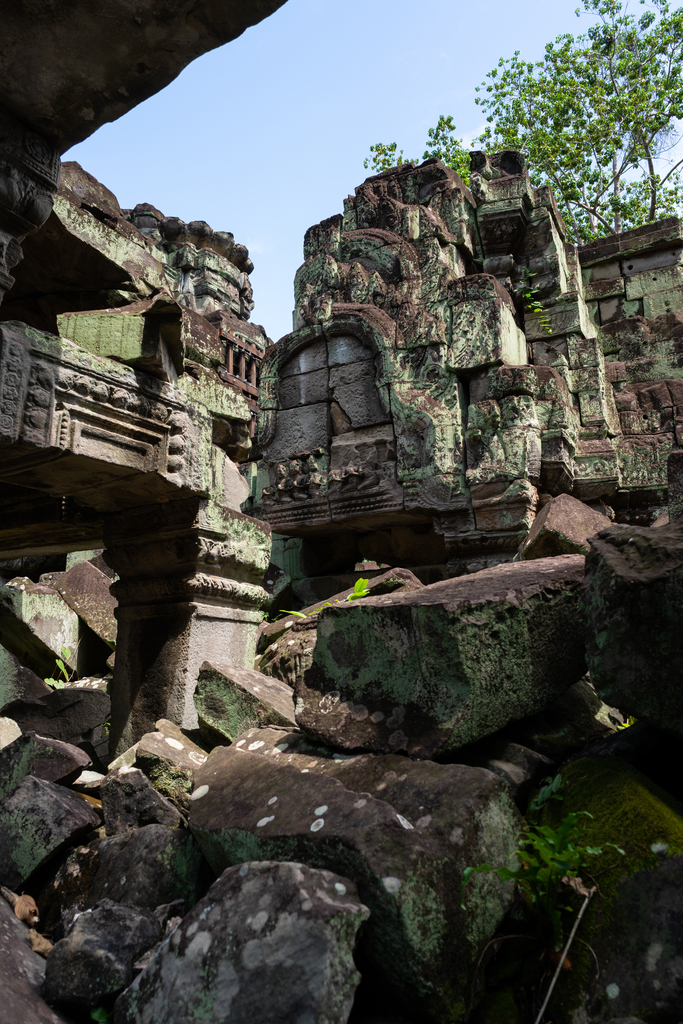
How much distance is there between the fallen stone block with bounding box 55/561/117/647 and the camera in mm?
5238

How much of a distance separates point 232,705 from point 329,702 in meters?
0.68

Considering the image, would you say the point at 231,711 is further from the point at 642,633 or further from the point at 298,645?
the point at 642,633

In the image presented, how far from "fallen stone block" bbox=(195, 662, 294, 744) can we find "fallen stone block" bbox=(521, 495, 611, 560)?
1576 millimetres

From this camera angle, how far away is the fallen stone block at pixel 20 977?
1.60 m

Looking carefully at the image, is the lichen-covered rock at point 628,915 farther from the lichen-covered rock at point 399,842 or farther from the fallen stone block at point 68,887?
the fallen stone block at point 68,887

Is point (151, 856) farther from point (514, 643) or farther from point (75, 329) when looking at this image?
point (75, 329)

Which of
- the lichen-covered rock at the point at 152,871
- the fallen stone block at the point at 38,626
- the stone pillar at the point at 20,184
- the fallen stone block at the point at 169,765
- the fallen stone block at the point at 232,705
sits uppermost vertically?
the stone pillar at the point at 20,184

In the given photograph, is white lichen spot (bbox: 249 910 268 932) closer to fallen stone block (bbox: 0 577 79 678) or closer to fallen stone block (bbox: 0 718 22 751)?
fallen stone block (bbox: 0 718 22 751)

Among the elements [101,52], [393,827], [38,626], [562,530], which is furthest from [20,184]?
[38,626]

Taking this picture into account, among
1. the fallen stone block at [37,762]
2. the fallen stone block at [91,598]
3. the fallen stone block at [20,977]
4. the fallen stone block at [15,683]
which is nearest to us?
the fallen stone block at [20,977]

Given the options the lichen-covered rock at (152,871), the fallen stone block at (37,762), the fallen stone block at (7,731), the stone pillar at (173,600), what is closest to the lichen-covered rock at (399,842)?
the lichen-covered rock at (152,871)

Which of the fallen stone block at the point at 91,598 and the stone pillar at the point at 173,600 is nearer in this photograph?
the stone pillar at the point at 173,600

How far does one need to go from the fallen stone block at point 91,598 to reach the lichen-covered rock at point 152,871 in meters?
3.13

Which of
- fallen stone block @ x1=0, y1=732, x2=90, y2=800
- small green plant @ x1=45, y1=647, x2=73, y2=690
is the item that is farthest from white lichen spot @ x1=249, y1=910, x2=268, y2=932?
small green plant @ x1=45, y1=647, x2=73, y2=690
